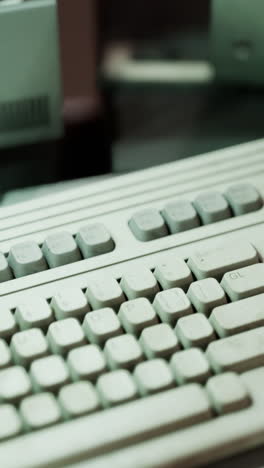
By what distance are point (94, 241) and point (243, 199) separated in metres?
0.11

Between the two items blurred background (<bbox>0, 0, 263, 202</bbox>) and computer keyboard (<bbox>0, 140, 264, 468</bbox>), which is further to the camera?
blurred background (<bbox>0, 0, 263, 202</bbox>)

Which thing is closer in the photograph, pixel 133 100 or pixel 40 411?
pixel 40 411

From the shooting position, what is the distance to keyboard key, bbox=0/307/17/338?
48 cm

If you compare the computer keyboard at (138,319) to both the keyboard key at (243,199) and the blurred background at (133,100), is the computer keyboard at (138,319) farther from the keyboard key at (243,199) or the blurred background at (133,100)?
the blurred background at (133,100)

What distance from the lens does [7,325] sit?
483mm

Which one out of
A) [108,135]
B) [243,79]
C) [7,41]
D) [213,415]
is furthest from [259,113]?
[213,415]

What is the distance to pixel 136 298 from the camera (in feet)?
1.64

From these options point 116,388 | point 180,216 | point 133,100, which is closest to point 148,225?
point 180,216

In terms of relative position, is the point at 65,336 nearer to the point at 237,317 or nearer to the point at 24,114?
the point at 237,317

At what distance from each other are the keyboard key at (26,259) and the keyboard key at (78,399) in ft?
0.29

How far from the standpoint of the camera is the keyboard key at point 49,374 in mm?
456

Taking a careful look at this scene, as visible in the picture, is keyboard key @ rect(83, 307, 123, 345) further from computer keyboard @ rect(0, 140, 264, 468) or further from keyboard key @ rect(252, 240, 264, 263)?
keyboard key @ rect(252, 240, 264, 263)

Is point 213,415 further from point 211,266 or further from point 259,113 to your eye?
point 259,113

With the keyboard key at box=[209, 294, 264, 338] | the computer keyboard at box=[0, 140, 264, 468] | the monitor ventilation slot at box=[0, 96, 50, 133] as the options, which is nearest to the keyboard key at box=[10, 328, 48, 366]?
the computer keyboard at box=[0, 140, 264, 468]
